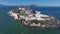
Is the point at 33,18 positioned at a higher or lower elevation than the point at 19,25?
higher

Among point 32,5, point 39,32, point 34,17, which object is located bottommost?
point 39,32

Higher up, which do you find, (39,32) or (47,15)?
(47,15)

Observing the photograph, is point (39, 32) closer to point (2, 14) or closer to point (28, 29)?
point (28, 29)

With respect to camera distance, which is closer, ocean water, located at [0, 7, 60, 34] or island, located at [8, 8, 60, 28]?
ocean water, located at [0, 7, 60, 34]

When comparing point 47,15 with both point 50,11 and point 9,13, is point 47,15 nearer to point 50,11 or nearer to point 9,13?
point 50,11

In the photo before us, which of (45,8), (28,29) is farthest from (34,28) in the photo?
(45,8)

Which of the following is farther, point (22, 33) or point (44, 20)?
point (44, 20)

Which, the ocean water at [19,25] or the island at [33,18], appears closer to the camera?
the ocean water at [19,25]
